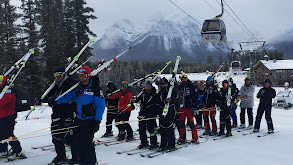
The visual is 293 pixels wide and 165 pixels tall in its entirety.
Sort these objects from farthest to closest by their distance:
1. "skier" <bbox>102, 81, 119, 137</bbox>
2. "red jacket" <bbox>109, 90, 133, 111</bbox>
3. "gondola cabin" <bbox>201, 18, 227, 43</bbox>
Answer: "gondola cabin" <bbox>201, 18, 227, 43</bbox>
"skier" <bbox>102, 81, 119, 137</bbox>
"red jacket" <bbox>109, 90, 133, 111</bbox>

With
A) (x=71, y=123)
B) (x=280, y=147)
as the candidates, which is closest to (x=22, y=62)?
(x=71, y=123)

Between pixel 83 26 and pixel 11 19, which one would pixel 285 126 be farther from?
pixel 11 19

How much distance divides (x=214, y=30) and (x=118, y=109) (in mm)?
11102

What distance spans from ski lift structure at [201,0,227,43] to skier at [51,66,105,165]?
548 inches

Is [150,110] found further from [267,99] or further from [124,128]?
[267,99]

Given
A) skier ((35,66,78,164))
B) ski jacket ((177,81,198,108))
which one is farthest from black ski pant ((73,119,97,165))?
ski jacket ((177,81,198,108))

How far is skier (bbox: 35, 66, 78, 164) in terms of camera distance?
6.00m

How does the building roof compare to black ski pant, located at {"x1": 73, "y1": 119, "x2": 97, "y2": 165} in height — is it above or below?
above

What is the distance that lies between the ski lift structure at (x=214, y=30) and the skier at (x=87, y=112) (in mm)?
13914

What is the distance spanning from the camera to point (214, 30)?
18000mm

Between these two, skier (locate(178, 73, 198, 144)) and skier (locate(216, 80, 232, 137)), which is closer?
skier (locate(178, 73, 198, 144))

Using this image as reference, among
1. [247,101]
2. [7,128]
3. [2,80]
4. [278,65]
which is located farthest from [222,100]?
[278,65]

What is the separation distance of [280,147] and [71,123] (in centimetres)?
604

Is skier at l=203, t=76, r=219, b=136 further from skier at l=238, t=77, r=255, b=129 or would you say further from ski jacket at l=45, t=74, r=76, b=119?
ski jacket at l=45, t=74, r=76, b=119
